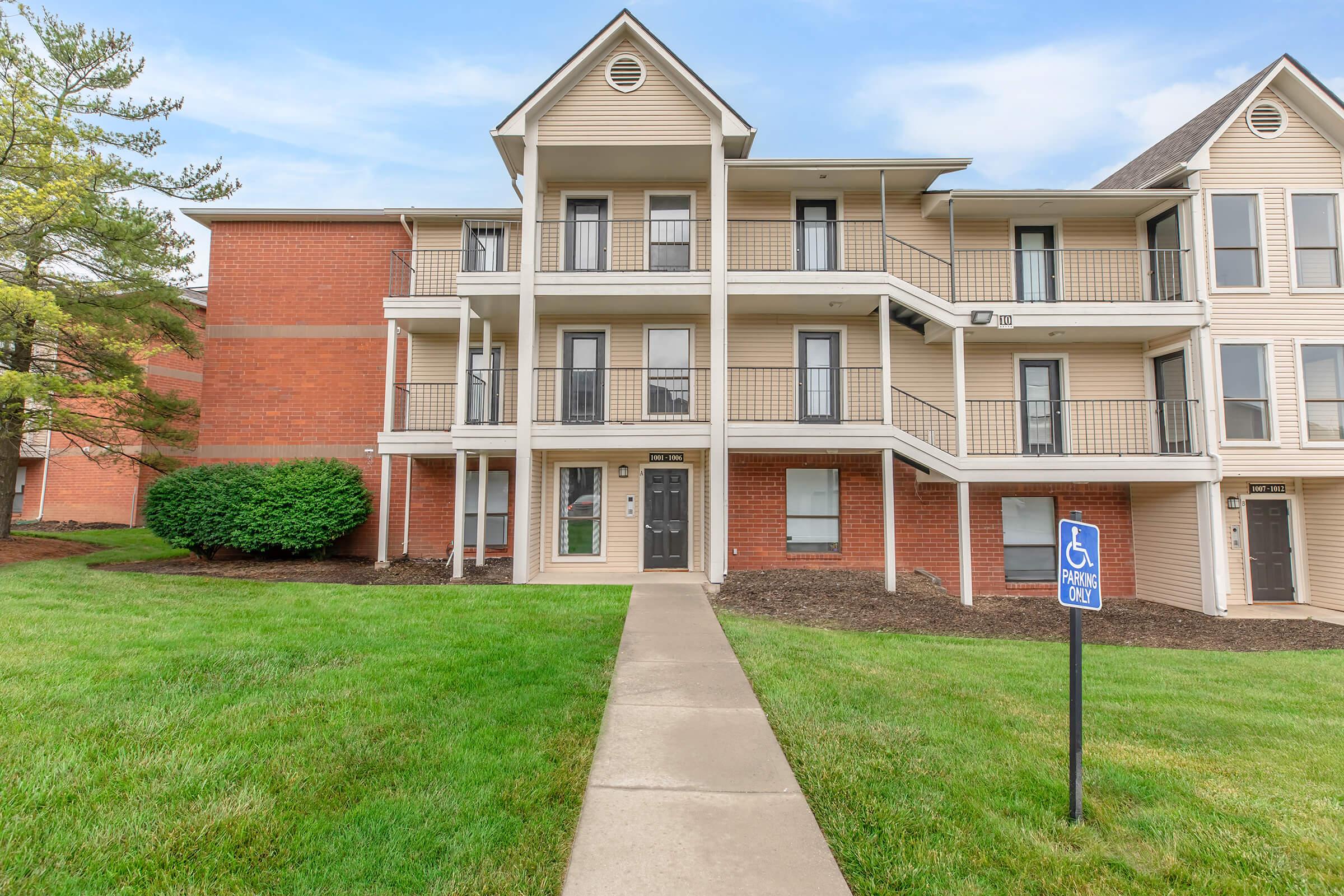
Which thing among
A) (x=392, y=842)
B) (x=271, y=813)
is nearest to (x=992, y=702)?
(x=392, y=842)

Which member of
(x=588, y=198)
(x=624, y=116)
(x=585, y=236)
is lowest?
(x=585, y=236)

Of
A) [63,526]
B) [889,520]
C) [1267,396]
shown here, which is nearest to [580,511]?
[889,520]

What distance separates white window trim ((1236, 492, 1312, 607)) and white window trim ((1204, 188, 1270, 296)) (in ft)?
13.6

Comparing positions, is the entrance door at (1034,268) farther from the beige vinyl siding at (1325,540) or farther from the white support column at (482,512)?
the white support column at (482,512)

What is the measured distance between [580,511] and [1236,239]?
47.5 feet

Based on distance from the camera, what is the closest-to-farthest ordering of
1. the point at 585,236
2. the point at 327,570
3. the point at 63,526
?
the point at 327,570 < the point at 585,236 < the point at 63,526

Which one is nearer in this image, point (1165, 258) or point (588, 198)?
point (1165, 258)

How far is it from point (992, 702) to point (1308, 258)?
1350 centimetres

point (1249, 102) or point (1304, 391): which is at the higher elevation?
point (1249, 102)

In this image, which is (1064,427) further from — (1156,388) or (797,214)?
(797,214)

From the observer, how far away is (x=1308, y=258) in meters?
12.1

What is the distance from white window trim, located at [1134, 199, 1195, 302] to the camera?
39.5 ft

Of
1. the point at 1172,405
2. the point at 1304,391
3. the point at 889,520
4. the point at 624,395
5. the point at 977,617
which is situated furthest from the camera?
the point at 624,395

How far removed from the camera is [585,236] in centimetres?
1302
